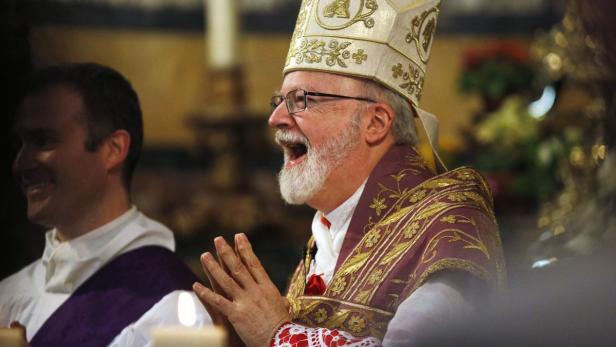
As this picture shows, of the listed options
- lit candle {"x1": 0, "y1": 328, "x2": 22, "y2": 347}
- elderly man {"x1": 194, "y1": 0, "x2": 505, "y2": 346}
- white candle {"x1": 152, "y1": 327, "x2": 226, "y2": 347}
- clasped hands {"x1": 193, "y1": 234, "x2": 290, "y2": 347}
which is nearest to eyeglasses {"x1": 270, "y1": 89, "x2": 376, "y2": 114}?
elderly man {"x1": 194, "y1": 0, "x2": 505, "y2": 346}

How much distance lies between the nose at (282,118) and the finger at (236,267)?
0.45 metres

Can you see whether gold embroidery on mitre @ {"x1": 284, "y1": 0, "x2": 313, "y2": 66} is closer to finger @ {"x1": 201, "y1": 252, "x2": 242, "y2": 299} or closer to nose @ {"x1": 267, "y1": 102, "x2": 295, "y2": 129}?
nose @ {"x1": 267, "y1": 102, "x2": 295, "y2": 129}

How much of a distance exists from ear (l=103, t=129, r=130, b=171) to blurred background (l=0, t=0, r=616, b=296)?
258mm

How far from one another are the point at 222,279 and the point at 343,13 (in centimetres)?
88

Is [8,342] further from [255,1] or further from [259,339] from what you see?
[255,1]

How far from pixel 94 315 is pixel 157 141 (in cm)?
605

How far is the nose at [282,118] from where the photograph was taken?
10.5ft

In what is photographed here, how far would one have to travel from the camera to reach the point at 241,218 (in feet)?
25.5

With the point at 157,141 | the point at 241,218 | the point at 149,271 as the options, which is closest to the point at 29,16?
the point at 149,271

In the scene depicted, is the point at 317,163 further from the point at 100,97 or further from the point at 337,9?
the point at 100,97

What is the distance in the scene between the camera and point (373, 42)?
3.30m

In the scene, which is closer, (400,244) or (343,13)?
(400,244)

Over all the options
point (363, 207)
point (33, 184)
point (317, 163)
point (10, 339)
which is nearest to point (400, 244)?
point (363, 207)

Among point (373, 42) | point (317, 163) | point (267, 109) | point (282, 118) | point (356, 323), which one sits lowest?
point (356, 323)
